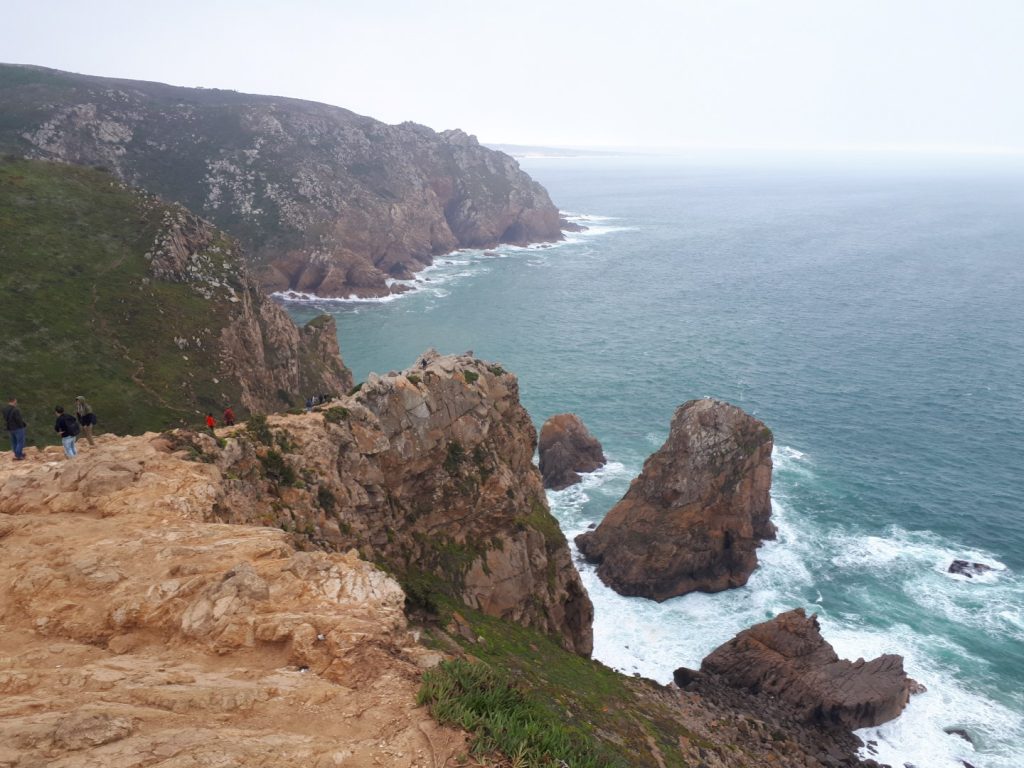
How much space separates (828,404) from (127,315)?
76.7 metres

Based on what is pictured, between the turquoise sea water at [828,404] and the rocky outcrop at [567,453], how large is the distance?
79.9 inches

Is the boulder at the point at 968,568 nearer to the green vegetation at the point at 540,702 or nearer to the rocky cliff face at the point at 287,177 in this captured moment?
the green vegetation at the point at 540,702

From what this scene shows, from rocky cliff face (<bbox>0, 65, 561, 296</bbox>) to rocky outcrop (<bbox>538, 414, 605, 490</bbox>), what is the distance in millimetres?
74792

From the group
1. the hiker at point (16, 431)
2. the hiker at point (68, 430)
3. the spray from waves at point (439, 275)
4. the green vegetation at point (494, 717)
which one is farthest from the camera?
the spray from waves at point (439, 275)

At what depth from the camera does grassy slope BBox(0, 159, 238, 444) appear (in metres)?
44.9

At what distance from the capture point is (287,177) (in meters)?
154

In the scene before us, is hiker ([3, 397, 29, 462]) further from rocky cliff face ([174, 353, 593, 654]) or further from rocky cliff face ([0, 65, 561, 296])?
rocky cliff face ([0, 65, 561, 296])

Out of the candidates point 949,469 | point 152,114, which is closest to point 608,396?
point 949,469

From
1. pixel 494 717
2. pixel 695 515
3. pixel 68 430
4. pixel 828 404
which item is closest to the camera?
pixel 494 717

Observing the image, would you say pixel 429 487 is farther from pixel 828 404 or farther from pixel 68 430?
pixel 828 404

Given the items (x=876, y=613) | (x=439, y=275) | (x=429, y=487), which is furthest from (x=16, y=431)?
(x=439, y=275)

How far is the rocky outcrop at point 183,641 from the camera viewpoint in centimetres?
1002

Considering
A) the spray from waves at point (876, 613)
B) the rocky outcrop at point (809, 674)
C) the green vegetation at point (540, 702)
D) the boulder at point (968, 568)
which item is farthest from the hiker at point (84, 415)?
the boulder at point (968, 568)

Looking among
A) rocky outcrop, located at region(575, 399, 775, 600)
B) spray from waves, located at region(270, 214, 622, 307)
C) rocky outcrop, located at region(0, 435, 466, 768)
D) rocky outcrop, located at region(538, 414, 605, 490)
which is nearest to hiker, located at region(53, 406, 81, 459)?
rocky outcrop, located at region(0, 435, 466, 768)
